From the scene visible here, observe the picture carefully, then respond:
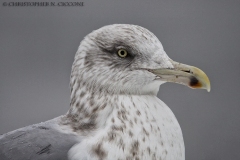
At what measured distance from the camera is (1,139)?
1.04 m

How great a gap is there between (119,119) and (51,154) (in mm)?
163

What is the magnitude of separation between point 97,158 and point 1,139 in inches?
10.0

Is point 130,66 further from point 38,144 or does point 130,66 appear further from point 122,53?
point 38,144

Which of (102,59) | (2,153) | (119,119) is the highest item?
(102,59)

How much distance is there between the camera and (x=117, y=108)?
98 centimetres

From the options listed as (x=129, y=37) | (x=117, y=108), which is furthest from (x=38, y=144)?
(x=129, y=37)

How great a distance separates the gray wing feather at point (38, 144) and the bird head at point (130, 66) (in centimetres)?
13

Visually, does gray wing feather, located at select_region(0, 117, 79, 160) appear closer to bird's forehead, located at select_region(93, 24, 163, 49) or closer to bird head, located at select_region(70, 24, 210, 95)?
bird head, located at select_region(70, 24, 210, 95)

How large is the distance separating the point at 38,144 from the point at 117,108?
0.62 ft

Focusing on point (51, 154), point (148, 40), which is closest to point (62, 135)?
point (51, 154)

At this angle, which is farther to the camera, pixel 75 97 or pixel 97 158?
pixel 75 97

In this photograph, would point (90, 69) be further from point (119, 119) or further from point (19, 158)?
point (19, 158)

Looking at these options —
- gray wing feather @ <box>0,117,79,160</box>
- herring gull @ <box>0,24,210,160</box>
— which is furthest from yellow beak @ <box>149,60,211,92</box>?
gray wing feather @ <box>0,117,79,160</box>

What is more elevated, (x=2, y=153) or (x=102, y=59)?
(x=102, y=59)
